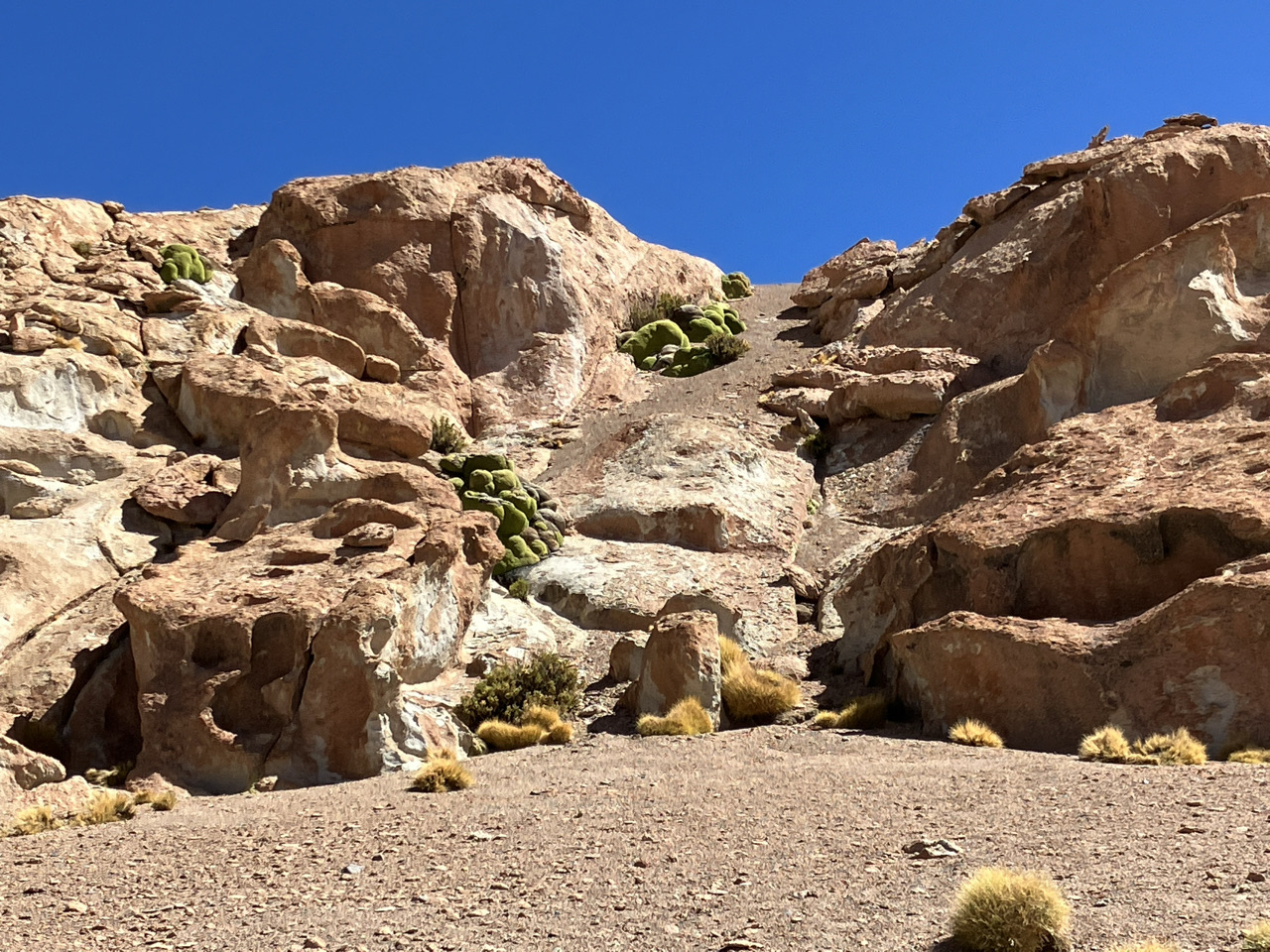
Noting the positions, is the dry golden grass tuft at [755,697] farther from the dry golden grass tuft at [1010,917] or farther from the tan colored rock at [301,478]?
the dry golden grass tuft at [1010,917]

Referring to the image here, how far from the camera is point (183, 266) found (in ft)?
100

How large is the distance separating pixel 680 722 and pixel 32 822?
7.56 m

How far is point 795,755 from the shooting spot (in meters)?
13.9

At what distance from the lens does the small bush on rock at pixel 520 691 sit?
17062 millimetres

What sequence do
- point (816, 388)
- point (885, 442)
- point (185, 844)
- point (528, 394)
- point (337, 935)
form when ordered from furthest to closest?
point (528, 394), point (816, 388), point (885, 442), point (185, 844), point (337, 935)

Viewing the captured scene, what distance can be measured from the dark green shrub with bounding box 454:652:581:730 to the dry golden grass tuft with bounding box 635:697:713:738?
1744 millimetres

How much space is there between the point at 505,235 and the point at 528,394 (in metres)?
5.02

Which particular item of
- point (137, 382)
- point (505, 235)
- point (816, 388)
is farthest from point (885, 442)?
point (137, 382)

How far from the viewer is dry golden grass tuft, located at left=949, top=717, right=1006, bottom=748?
14102mm

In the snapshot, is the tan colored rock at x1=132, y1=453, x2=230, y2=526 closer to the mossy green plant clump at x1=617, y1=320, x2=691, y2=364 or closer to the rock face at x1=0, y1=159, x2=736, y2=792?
the rock face at x1=0, y1=159, x2=736, y2=792

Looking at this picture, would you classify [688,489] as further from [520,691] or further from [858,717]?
[858,717]

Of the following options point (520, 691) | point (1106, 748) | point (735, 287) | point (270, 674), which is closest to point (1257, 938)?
point (1106, 748)

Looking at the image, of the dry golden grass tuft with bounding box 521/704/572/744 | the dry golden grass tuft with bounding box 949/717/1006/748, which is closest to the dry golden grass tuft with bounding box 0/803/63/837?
the dry golden grass tuft with bounding box 521/704/572/744

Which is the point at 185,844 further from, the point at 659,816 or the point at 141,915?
the point at 659,816
